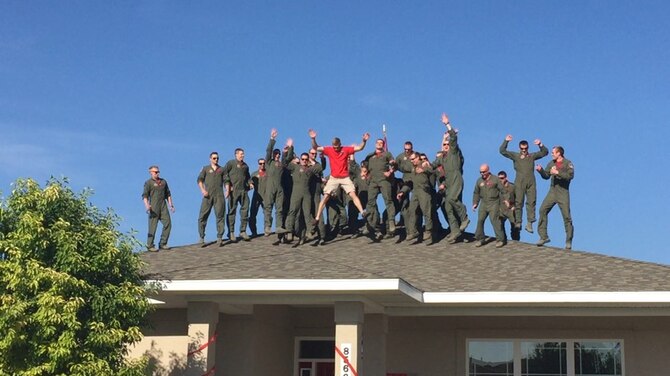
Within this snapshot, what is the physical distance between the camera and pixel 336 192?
19797mm

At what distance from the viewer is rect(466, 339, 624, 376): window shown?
1683cm

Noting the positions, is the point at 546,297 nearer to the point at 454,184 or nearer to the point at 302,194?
the point at 454,184

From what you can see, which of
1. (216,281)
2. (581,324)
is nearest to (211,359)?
(216,281)

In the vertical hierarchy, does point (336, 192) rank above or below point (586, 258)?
above

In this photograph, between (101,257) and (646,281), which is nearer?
(101,257)

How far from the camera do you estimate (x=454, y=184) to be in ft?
64.3

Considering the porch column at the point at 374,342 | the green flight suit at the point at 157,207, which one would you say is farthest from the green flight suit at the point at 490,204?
the green flight suit at the point at 157,207

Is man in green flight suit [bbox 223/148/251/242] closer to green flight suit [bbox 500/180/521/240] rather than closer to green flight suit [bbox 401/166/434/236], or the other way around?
green flight suit [bbox 401/166/434/236]

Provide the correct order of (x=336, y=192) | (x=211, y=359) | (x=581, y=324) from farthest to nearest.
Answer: (x=336, y=192)
(x=581, y=324)
(x=211, y=359)

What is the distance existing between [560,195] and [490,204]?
147 centimetres

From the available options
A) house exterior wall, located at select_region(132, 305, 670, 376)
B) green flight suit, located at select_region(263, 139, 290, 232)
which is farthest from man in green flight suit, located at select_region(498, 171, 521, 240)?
green flight suit, located at select_region(263, 139, 290, 232)

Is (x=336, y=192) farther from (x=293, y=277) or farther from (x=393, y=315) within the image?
(x=293, y=277)

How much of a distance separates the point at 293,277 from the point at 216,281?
1265 mm

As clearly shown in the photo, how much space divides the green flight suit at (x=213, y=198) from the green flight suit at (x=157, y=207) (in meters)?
0.78
